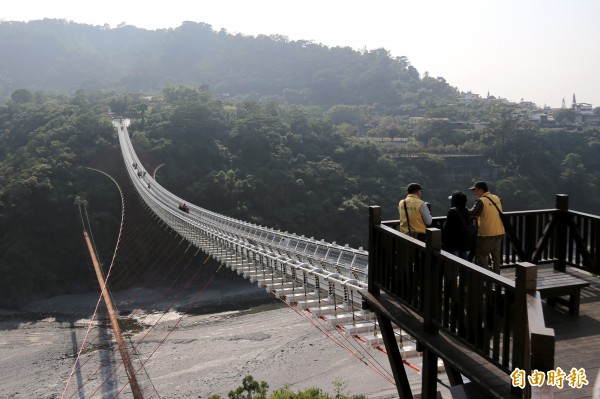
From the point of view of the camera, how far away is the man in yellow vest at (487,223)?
9.52 ft

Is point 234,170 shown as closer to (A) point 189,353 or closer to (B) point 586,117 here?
(A) point 189,353

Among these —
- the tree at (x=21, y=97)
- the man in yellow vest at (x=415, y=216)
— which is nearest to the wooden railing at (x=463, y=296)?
the man in yellow vest at (x=415, y=216)

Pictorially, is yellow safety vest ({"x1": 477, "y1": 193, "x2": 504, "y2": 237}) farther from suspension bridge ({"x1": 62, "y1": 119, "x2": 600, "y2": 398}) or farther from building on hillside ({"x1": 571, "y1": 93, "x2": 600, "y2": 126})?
building on hillside ({"x1": 571, "y1": 93, "x2": 600, "y2": 126})

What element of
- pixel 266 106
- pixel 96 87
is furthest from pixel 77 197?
pixel 96 87

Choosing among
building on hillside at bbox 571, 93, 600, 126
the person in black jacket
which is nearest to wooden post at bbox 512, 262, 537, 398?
the person in black jacket

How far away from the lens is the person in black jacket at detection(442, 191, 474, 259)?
2.67 m

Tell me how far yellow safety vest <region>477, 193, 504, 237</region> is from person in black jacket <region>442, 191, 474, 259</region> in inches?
9.6

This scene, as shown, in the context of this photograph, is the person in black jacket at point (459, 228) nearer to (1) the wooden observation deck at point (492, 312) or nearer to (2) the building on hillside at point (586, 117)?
(1) the wooden observation deck at point (492, 312)

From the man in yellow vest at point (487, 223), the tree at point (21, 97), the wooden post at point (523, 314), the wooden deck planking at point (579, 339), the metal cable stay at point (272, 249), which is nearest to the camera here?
the wooden post at point (523, 314)

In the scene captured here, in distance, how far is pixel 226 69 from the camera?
2990 inches

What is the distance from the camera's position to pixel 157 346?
15.3 metres

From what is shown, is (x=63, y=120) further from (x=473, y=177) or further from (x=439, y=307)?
(x=439, y=307)

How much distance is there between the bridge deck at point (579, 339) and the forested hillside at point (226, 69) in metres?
57.3

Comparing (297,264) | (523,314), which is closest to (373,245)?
(523,314)
